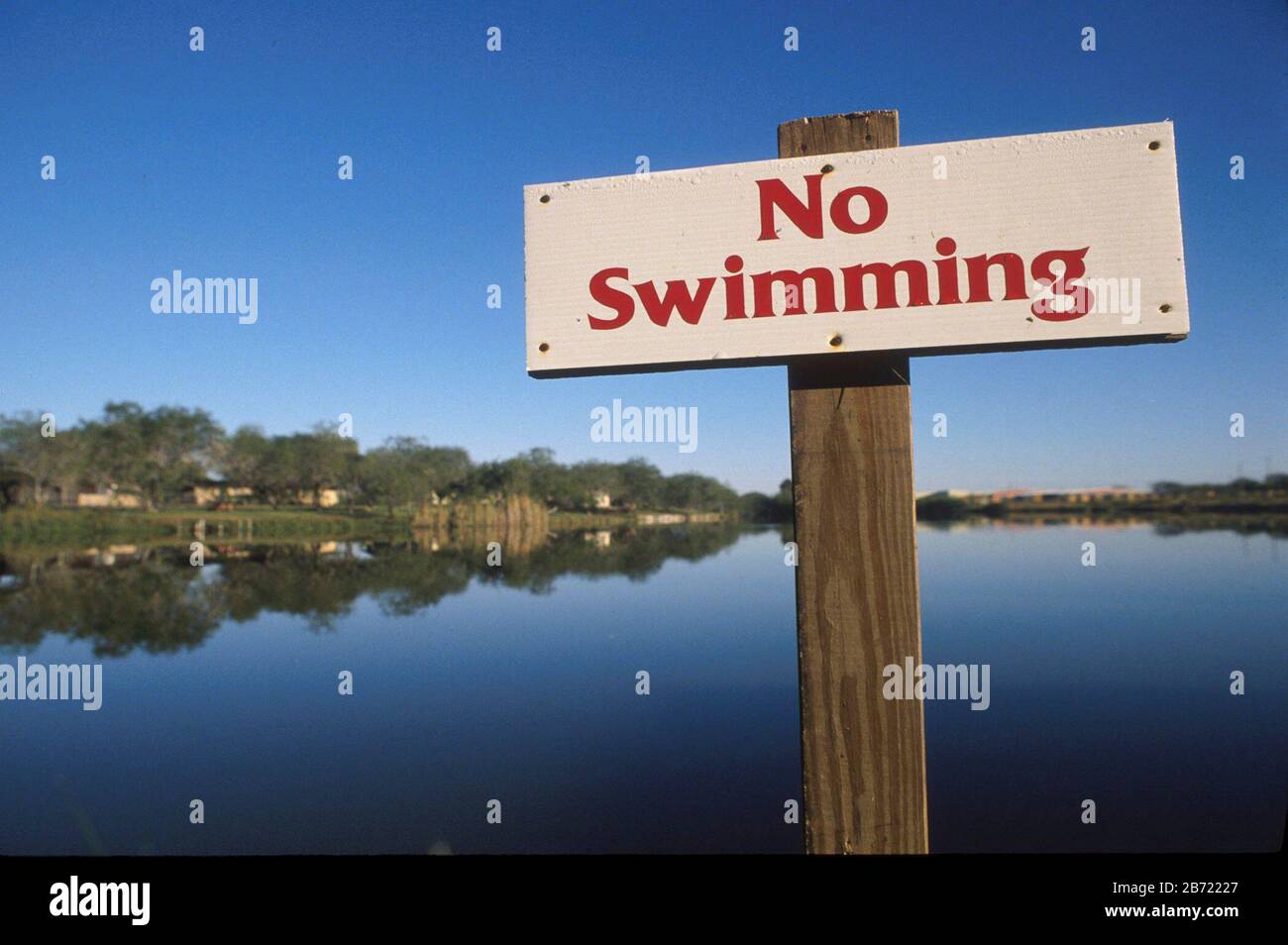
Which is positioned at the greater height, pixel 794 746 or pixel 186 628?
pixel 186 628

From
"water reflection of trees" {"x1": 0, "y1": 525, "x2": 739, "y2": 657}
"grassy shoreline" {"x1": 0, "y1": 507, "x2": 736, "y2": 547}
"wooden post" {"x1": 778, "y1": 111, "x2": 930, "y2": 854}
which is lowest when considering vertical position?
"water reflection of trees" {"x1": 0, "y1": 525, "x2": 739, "y2": 657}

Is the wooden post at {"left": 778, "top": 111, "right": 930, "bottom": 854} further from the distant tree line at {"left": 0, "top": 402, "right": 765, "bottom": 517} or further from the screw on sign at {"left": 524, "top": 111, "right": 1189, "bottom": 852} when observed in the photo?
the distant tree line at {"left": 0, "top": 402, "right": 765, "bottom": 517}

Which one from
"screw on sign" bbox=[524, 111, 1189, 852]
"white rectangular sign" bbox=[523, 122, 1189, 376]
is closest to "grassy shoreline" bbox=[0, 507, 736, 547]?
"white rectangular sign" bbox=[523, 122, 1189, 376]

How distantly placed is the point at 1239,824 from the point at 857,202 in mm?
6478

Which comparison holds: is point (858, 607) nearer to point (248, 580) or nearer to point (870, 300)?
point (870, 300)

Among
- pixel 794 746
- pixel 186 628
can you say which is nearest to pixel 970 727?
pixel 794 746

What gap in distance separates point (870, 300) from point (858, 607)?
2.26ft

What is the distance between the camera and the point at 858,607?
1.46m

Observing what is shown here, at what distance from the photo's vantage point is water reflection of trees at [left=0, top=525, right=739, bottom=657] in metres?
10.5

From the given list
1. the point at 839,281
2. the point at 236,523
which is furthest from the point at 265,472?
the point at 839,281

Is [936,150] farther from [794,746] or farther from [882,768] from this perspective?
[794,746]

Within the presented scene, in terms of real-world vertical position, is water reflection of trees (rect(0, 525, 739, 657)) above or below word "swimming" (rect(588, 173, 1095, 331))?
below

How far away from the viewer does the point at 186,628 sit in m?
11.0
